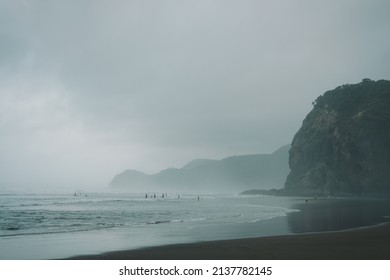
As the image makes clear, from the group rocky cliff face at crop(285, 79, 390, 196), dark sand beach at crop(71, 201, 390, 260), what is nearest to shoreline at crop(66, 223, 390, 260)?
dark sand beach at crop(71, 201, 390, 260)

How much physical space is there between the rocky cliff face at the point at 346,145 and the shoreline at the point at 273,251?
3658 inches

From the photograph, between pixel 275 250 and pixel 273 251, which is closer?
pixel 273 251

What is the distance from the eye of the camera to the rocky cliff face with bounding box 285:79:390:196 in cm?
10544

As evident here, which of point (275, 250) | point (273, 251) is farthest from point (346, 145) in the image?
point (273, 251)

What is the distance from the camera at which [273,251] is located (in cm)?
1617

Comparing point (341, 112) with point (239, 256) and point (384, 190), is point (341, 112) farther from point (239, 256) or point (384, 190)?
point (239, 256)

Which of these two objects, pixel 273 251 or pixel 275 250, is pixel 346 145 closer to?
pixel 275 250

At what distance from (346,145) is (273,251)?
106 meters

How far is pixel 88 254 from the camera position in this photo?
1717cm

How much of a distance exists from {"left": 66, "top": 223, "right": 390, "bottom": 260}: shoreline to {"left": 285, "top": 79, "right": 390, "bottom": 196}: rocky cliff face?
92.9 metres

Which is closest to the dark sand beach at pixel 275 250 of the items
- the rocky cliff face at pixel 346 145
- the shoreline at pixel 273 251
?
the shoreline at pixel 273 251

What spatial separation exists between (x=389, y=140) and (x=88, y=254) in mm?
109725

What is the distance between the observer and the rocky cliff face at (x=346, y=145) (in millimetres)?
105438

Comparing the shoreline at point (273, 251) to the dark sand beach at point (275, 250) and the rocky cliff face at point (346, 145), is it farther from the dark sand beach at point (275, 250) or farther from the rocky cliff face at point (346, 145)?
the rocky cliff face at point (346, 145)
